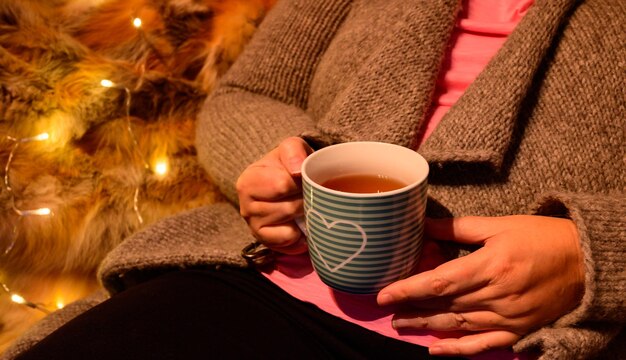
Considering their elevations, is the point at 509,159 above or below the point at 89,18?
below

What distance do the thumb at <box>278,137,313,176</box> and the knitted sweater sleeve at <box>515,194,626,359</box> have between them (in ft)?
0.92

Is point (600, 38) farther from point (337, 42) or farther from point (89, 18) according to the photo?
point (89, 18)

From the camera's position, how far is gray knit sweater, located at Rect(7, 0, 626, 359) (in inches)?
21.6

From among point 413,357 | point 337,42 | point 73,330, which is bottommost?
point 413,357

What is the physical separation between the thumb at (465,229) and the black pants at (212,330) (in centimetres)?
13

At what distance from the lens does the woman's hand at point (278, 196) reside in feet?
1.98

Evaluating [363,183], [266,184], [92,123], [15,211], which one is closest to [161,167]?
[92,123]

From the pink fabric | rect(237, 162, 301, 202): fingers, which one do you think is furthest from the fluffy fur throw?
the pink fabric

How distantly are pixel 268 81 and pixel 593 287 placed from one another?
62cm

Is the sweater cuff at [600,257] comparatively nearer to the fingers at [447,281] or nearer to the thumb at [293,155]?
the fingers at [447,281]

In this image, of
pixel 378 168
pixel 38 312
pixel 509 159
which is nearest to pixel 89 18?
pixel 38 312

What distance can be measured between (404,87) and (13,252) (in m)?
0.64

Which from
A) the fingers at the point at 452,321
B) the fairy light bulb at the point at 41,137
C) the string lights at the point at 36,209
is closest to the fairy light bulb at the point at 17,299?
the string lights at the point at 36,209

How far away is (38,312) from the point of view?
0.83 meters
